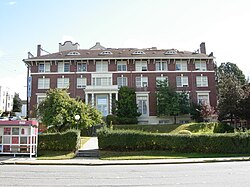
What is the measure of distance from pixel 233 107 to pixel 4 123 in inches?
1123

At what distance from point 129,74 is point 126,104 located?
6.16m

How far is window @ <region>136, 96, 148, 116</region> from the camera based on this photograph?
1751 inches

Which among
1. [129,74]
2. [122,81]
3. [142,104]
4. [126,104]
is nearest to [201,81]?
[142,104]

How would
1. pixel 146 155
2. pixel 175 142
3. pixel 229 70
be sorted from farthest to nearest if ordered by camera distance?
pixel 229 70
pixel 175 142
pixel 146 155

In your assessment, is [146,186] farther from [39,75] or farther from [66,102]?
[39,75]

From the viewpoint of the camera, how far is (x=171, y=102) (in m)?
41.4

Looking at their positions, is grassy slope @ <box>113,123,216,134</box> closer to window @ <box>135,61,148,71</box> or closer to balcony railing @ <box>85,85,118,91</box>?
balcony railing @ <box>85,85,118,91</box>

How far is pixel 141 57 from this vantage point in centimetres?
4512

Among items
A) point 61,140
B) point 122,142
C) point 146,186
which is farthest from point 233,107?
point 146,186

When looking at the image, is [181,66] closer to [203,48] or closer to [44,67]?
[203,48]

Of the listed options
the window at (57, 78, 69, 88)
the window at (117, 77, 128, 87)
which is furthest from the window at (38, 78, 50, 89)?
the window at (117, 77, 128, 87)

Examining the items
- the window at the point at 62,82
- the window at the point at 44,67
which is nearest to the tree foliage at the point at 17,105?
the window at the point at 44,67

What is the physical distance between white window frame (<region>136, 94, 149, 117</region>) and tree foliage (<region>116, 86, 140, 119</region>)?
201cm

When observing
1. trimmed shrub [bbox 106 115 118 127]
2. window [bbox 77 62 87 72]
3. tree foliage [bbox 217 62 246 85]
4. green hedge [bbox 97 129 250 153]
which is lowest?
green hedge [bbox 97 129 250 153]
